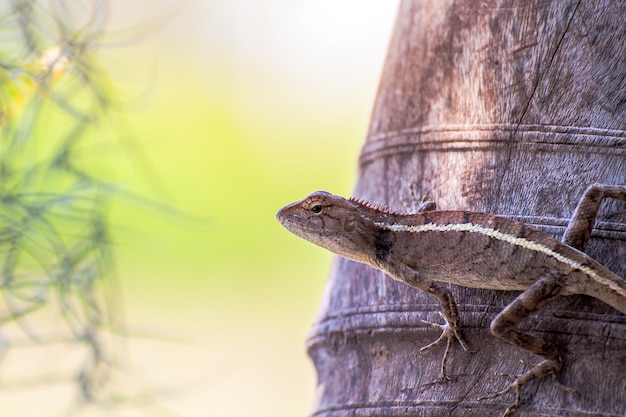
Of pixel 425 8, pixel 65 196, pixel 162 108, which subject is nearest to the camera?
pixel 425 8

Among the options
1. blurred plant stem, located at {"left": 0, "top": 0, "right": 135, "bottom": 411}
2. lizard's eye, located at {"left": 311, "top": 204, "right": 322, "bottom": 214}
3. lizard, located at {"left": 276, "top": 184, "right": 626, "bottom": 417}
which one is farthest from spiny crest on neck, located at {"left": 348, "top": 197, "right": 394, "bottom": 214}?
blurred plant stem, located at {"left": 0, "top": 0, "right": 135, "bottom": 411}

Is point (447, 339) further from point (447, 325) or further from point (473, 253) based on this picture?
point (473, 253)

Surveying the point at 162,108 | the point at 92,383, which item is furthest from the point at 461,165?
the point at 162,108

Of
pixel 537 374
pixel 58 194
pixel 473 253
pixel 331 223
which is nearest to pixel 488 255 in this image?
pixel 473 253

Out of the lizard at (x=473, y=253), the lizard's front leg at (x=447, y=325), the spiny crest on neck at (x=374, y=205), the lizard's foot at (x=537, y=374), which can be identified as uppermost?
the spiny crest on neck at (x=374, y=205)

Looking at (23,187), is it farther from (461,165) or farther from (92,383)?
(461,165)

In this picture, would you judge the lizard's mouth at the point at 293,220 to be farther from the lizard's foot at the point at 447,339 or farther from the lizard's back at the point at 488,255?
the lizard's foot at the point at 447,339

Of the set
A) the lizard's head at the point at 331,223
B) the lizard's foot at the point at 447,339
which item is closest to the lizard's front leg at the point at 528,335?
the lizard's foot at the point at 447,339
